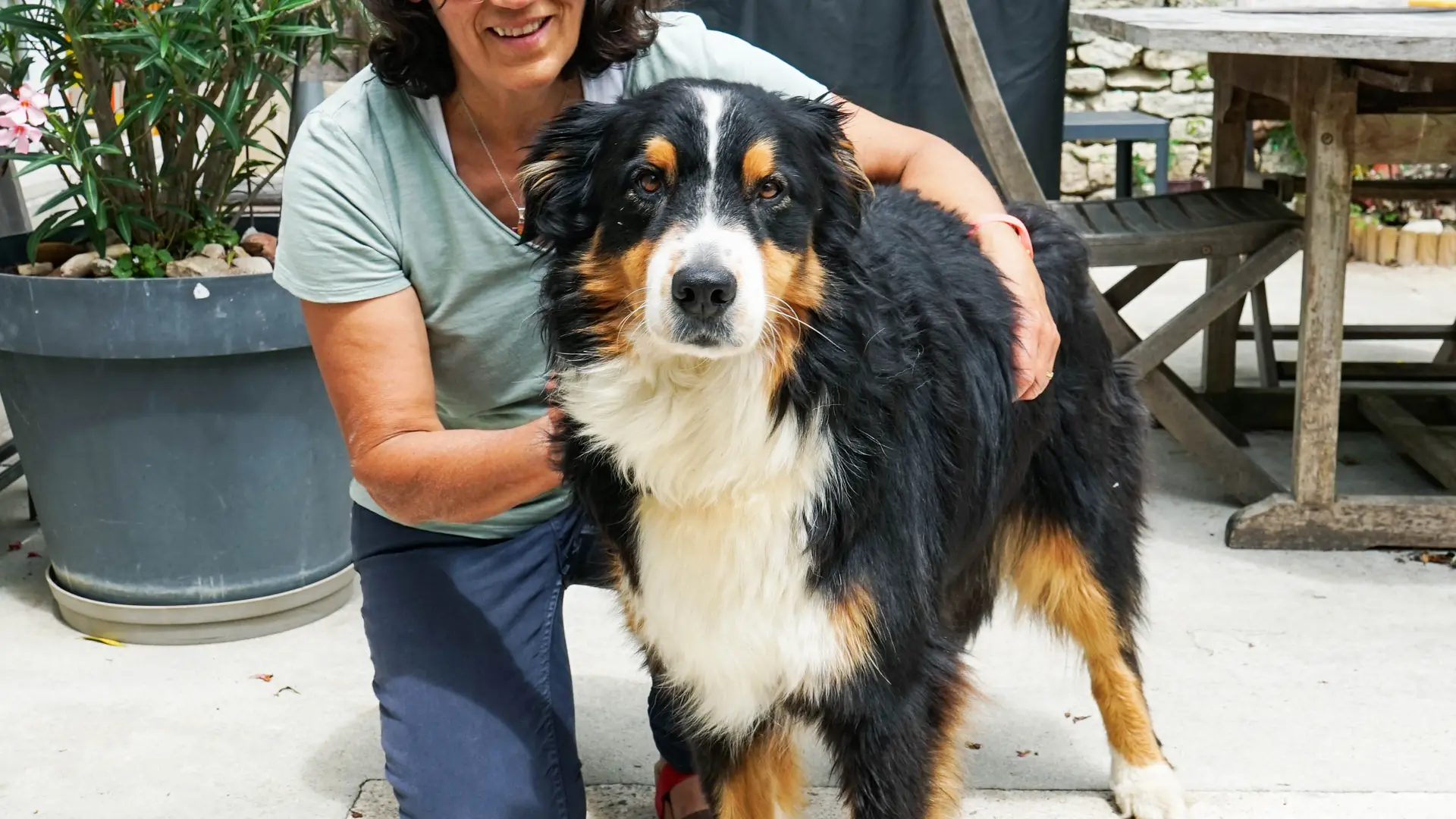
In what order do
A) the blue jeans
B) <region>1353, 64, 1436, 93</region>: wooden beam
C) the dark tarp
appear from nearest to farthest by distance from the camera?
the blue jeans
<region>1353, 64, 1436, 93</region>: wooden beam
the dark tarp

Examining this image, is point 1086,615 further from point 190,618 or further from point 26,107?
point 26,107

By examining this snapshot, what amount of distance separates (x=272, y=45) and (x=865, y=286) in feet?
5.73

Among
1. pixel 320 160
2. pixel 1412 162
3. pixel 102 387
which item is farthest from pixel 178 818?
pixel 1412 162

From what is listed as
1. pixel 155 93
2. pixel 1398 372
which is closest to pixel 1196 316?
pixel 1398 372

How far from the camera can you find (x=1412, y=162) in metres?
3.36

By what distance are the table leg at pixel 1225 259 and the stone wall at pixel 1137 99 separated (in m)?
2.77

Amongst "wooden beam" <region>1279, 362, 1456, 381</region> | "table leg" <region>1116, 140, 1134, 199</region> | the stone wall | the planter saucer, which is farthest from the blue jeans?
the stone wall

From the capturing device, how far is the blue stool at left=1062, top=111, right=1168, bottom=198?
5.25 m

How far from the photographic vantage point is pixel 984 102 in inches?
136

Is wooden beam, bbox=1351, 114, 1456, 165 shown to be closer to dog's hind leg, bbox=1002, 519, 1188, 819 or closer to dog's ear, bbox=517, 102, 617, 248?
dog's hind leg, bbox=1002, 519, 1188, 819

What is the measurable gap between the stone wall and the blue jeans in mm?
5654

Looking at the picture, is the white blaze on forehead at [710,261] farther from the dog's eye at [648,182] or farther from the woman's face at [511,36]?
the woman's face at [511,36]

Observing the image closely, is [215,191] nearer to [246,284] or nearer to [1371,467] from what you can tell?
[246,284]

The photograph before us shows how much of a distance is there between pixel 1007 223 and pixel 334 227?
0.98m
